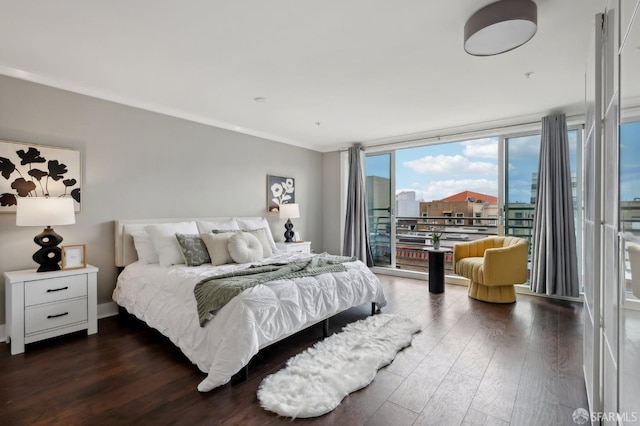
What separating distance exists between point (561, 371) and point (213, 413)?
237 centimetres

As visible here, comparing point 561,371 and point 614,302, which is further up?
point 614,302

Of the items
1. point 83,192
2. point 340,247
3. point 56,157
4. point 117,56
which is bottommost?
point 340,247

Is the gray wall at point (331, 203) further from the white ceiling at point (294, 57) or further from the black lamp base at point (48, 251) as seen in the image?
the black lamp base at point (48, 251)

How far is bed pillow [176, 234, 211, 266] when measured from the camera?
3.11 metres

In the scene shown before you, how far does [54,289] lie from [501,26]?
3937 millimetres

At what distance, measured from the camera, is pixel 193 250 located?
10.3 feet

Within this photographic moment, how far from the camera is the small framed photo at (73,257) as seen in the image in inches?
113

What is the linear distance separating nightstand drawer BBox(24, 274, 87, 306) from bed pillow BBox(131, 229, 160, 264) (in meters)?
0.54

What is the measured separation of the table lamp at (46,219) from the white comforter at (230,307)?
2.11 ft

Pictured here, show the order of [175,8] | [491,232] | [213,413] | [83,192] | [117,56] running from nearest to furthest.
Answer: [213,413], [175,8], [117,56], [83,192], [491,232]

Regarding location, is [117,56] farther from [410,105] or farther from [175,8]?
[410,105]

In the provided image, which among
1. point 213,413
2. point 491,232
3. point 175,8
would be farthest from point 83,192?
point 491,232

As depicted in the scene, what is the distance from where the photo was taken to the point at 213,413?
178cm

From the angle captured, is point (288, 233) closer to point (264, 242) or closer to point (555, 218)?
point (264, 242)
